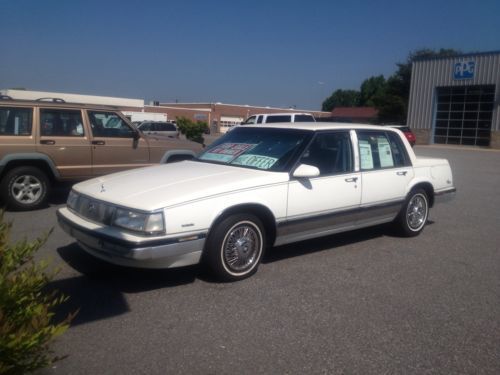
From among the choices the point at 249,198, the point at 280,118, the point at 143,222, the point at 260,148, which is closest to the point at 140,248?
the point at 143,222

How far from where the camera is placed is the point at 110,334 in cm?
374

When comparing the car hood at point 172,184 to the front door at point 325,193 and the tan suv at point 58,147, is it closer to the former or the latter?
the front door at point 325,193

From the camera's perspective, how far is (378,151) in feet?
21.3

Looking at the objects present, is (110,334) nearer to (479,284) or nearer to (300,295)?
(300,295)

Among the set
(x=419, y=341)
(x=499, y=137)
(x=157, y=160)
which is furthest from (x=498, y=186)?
(x=499, y=137)

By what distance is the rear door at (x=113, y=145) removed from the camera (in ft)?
28.9

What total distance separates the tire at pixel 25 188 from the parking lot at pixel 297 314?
2.16 m

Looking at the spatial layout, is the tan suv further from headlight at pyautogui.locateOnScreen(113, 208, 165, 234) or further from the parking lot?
headlight at pyautogui.locateOnScreen(113, 208, 165, 234)

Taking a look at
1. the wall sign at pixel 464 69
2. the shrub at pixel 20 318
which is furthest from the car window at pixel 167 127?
the shrub at pixel 20 318

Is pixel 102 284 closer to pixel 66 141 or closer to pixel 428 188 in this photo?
pixel 66 141

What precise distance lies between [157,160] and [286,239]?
4.73 metres

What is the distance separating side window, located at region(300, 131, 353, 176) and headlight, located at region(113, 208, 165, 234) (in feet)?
6.30

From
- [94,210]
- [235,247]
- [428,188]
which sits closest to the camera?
[94,210]

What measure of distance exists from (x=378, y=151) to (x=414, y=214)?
1.18 metres
